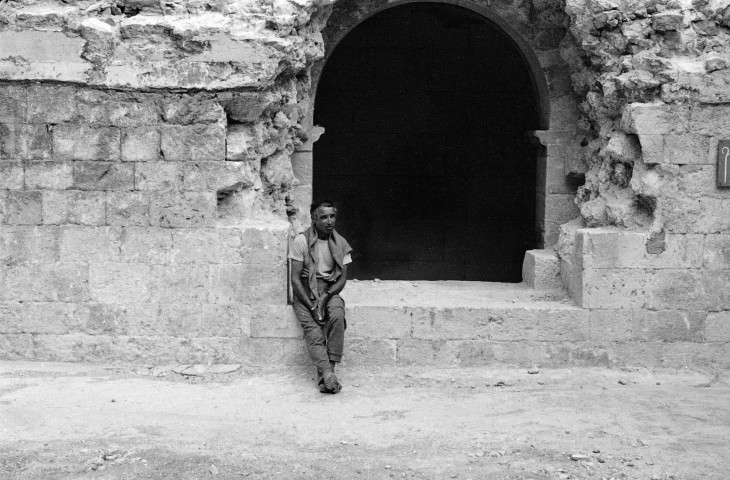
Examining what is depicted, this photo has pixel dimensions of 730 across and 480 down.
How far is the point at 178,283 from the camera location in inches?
265

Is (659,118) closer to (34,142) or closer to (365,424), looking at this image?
(365,424)

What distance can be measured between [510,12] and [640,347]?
3179 millimetres


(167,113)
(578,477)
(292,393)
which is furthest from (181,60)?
(578,477)

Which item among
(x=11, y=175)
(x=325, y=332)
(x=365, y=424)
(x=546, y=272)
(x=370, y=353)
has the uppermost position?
(x=11, y=175)

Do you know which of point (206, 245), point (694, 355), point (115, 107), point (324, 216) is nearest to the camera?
point (324, 216)

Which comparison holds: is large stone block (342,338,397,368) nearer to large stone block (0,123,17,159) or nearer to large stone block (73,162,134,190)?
large stone block (73,162,134,190)

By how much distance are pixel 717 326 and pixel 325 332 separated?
322cm

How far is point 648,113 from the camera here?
6656 millimetres

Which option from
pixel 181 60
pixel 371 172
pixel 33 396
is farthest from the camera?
pixel 371 172

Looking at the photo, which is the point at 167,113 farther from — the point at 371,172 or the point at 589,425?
the point at 371,172

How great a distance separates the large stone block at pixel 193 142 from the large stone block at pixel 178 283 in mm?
890

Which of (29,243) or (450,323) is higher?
(29,243)

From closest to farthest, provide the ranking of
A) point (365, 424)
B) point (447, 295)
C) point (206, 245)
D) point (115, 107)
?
1. point (365, 424)
2. point (115, 107)
3. point (206, 245)
4. point (447, 295)

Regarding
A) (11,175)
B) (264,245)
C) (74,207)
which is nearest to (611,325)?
(264,245)
